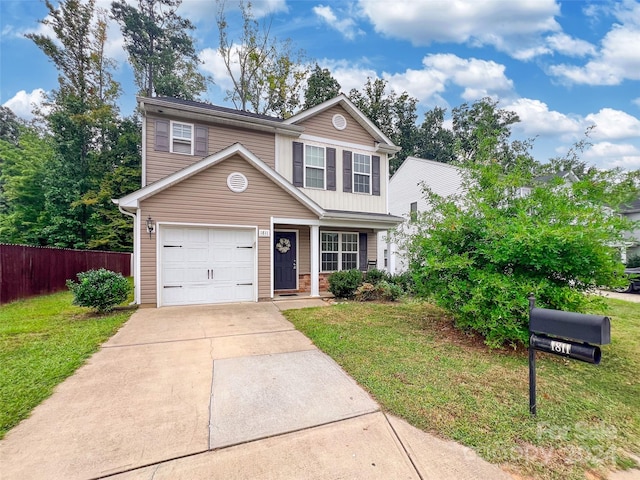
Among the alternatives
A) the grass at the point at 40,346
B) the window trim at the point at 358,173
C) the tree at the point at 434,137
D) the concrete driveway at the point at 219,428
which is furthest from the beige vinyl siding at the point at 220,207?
the tree at the point at 434,137

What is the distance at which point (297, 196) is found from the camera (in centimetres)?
922

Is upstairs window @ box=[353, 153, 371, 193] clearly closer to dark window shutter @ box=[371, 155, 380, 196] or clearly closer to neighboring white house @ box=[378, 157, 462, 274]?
dark window shutter @ box=[371, 155, 380, 196]

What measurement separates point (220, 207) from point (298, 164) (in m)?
3.86

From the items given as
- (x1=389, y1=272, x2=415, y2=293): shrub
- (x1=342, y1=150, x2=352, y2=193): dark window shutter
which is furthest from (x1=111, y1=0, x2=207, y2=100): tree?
(x1=389, y1=272, x2=415, y2=293): shrub

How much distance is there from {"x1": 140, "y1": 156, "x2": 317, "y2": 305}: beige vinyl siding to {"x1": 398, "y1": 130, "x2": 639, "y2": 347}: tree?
4876mm

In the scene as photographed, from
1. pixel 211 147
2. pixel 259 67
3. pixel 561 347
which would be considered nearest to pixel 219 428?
pixel 561 347

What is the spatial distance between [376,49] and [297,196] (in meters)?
11.1

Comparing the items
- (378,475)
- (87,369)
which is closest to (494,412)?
(378,475)

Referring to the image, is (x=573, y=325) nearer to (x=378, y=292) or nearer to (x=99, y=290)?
(x=378, y=292)

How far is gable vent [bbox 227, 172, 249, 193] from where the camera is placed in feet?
27.6

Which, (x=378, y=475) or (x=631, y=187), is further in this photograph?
(x=631, y=187)

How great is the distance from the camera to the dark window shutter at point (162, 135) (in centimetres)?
932

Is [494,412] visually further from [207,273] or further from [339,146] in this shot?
[339,146]

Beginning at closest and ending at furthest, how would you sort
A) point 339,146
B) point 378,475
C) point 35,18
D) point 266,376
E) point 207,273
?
point 378,475, point 266,376, point 207,273, point 339,146, point 35,18
